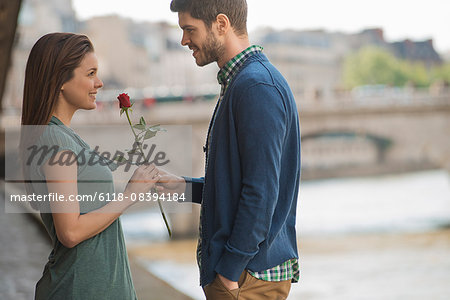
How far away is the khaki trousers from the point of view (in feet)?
4.64

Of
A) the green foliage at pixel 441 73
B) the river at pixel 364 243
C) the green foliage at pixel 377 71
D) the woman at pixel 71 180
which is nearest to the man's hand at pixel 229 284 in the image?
the woman at pixel 71 180

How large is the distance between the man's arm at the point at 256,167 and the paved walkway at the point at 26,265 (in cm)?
198

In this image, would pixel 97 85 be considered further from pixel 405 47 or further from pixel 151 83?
pixel 405 47

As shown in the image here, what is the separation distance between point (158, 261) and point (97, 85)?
13676 millimetres

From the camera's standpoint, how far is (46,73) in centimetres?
138

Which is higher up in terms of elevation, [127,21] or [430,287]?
[127,21]

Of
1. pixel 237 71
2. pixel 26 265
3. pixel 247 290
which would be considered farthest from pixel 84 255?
pixel 26 265

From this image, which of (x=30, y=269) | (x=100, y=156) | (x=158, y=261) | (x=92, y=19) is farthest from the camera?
(x=92, y=19)

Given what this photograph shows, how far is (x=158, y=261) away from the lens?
48.7 ft

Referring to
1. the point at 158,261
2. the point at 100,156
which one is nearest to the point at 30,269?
the point at 100,156

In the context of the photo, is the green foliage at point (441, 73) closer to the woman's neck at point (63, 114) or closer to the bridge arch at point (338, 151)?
the bridge arch at point (338, 151)

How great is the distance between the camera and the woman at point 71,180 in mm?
1351

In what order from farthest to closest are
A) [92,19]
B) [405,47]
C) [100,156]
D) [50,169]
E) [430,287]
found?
[405,47], [92,19], [430,287], [100,156], [50,169]

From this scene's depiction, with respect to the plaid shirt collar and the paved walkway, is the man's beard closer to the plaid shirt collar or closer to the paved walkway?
the plaid shirt collar
